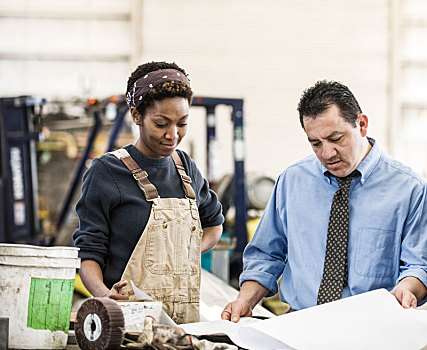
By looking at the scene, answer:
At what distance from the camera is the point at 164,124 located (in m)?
1.75

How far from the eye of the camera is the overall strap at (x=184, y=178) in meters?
1.85

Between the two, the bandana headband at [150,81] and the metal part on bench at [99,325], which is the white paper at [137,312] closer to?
the metal part on bench at [99,325]

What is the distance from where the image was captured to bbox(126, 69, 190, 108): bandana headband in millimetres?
1750

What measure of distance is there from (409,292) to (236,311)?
0.47 meters

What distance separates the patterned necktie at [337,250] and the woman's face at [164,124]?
51 centimetres

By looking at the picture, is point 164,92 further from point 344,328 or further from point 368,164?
point 344,328

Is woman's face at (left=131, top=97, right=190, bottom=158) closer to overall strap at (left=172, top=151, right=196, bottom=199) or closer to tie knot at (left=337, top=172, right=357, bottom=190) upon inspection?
overall strap at (left=172, top=151, right=196, bottom=199)

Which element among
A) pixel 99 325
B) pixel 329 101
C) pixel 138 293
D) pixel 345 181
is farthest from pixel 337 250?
pixel 99 325

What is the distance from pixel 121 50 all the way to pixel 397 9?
5174mm

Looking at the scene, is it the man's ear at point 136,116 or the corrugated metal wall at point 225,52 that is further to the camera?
the corrugated metal wall at point 225,52

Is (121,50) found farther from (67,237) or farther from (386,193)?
(386,193)

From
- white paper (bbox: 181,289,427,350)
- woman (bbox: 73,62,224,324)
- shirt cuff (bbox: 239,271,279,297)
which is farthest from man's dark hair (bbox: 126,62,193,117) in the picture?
white paper (bbox: 181,289,427,350)

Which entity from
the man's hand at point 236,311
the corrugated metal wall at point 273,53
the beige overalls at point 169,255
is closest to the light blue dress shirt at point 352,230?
the man's hand at point 236,311

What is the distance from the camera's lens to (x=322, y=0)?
38.1ft
